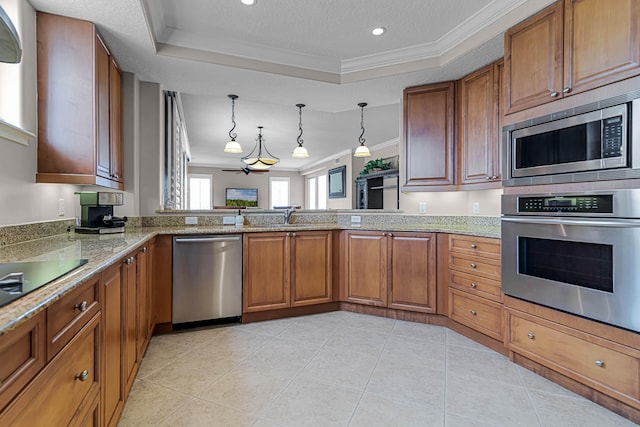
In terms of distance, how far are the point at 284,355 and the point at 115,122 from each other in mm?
2221

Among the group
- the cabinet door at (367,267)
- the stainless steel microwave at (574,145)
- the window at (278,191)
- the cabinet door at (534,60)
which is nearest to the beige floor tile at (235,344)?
the cabinet door at (367,267)

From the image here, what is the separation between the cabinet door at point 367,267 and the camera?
3.23 meters

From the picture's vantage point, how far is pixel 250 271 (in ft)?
9.98

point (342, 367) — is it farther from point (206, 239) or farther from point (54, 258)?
point (54, 258)

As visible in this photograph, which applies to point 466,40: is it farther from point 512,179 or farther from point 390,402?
point 390,402

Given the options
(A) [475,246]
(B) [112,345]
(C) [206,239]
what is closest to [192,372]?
(B) [112,345]

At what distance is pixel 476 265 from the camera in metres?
2.65

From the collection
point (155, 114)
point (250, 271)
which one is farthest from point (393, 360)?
point (155, 114)

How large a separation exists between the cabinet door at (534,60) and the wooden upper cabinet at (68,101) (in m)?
2.79

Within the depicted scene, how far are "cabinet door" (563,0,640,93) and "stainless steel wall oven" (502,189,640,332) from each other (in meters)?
0.61

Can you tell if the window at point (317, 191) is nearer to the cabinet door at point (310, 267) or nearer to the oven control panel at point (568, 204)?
the cabinet door at point (310, 267)

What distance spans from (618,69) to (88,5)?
295 cm

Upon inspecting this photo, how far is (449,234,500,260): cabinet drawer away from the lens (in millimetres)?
2481

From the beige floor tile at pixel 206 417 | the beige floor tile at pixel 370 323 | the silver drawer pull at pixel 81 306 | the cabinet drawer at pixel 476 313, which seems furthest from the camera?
the beige floor tile at pixel 370 323
